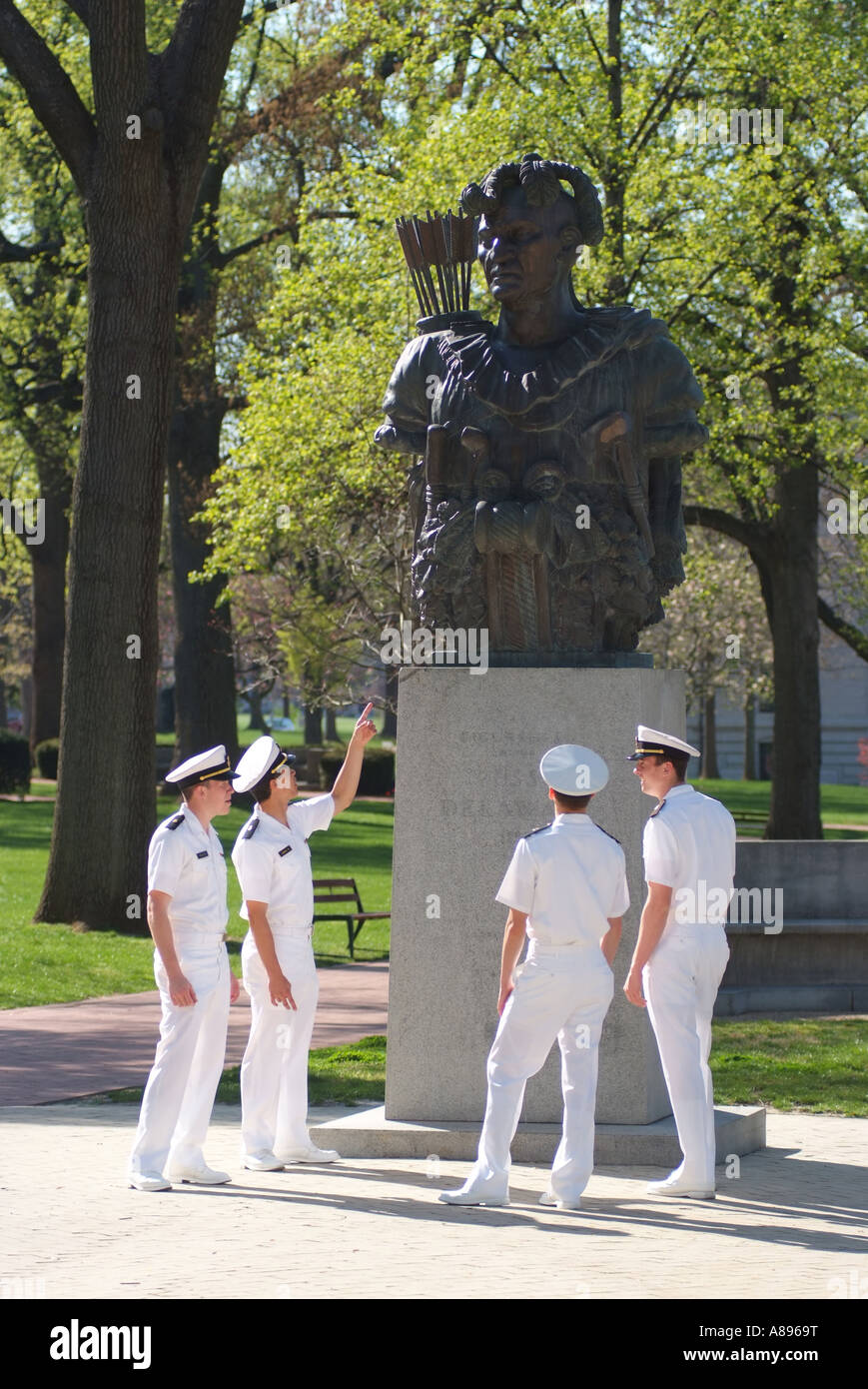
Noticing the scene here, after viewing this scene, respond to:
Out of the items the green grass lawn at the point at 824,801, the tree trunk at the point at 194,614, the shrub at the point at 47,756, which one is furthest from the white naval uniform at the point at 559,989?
the shrub at the point at 47,756

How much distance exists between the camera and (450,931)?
927 cm

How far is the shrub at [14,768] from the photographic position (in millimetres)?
36562

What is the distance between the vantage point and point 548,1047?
7801 mm

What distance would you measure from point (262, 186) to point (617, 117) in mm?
11381

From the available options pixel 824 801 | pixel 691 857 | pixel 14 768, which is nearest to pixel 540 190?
pixel 691 857

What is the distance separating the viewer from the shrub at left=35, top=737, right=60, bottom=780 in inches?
1583

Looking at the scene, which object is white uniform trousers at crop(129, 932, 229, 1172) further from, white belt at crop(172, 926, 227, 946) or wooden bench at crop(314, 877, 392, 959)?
wooden bench at crop(314, 877, 392, 959)

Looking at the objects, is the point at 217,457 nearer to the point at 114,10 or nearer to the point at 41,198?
the point at 41,198

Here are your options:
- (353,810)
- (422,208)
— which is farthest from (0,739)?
(422,208)

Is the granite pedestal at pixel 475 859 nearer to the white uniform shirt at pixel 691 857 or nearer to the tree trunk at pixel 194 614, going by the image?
the white uniform shirt at pixel 691 857

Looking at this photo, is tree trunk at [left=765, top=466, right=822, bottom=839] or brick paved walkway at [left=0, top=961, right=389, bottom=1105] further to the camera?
tree trunk at [left=765, top=466, right=822, bottom=839]

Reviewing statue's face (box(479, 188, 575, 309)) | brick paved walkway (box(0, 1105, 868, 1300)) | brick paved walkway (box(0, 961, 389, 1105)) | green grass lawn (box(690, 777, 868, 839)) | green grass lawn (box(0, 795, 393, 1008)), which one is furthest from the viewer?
green grass lawn (box(690, 777, 868, 839))

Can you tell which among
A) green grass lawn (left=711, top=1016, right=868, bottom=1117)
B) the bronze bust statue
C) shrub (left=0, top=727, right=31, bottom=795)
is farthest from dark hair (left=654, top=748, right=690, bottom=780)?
shrub (left=0, top=727, right=31, bottom=795)

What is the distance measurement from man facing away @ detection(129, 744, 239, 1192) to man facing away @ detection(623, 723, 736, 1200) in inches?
72.6
